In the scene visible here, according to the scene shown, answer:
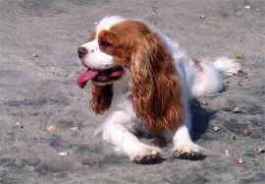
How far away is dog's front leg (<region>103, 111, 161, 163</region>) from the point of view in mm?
5676

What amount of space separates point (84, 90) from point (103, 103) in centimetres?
92

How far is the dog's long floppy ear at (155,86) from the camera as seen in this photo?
586cm

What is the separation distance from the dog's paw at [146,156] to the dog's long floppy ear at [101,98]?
2.20 ft

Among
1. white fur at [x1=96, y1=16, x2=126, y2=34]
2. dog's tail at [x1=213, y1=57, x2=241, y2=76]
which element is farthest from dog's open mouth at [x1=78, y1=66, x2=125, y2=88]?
dog's tail at [x1=213, y1=57, x2=241, y2=76]

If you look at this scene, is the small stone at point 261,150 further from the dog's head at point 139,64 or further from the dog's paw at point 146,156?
the dog's paw at point 146,156

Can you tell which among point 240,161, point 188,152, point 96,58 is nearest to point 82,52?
point 96,58

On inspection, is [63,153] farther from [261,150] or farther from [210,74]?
[210,74]

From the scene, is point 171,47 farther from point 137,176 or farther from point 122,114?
point 137,176

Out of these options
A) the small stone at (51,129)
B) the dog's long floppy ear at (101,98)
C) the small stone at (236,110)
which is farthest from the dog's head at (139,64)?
the small stone at (236,110)

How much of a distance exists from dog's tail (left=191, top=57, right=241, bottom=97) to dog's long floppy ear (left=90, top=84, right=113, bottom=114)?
0.98m

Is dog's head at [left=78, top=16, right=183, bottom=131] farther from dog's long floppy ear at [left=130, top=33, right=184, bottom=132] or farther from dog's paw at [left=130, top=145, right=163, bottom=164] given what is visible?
dog's paw at [left=130, top=145, right=163, bottom=164]

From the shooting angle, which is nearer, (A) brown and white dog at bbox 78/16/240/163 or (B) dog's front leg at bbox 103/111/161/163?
(B) dog's front leg at bbox 103/111/161/163

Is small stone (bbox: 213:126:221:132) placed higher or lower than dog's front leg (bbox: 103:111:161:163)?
lower

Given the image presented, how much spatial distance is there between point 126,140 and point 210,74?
1695 mm
